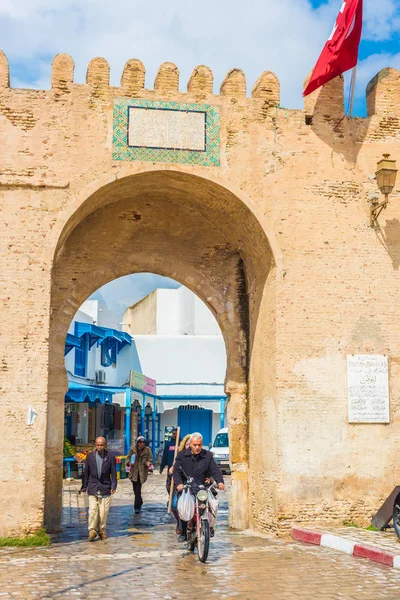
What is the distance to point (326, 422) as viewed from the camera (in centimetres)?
1077

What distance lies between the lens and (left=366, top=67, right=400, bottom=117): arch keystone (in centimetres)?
1172

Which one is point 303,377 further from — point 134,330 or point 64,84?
point 134,330

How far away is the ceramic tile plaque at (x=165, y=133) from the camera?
10953mm

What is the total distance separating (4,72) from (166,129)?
7.68ft

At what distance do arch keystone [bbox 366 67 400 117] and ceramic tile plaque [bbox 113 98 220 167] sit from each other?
8.00 feet

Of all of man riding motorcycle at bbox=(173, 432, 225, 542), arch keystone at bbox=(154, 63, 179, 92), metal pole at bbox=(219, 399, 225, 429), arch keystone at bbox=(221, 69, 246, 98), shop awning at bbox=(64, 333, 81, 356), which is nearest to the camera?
man riding motorcycle at bbox=(173, 432, 225, 542)

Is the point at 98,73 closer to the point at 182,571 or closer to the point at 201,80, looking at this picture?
the point at 201,80

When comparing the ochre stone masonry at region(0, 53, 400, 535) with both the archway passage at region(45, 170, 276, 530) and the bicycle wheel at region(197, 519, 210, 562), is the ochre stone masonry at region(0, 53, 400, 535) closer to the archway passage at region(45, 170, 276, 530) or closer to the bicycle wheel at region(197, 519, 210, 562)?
the archway passage at region(45, 170, 276, 530)

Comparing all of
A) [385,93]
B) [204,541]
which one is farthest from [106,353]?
[204,541]

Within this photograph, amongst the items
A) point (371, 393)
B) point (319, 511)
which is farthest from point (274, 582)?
point (371, 393)

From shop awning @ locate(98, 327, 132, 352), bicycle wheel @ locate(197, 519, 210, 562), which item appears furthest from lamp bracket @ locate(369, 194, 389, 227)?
shop awning @ locate(98, 327, 132, 352)

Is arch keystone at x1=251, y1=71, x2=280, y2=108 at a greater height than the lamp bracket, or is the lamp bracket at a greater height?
arch keystone at x1=251, y1=71, x2=280, y2=108

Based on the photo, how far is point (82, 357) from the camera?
2628cm

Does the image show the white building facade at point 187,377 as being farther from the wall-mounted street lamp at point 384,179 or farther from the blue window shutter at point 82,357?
the wall-mounted street lamp at point 384,179
